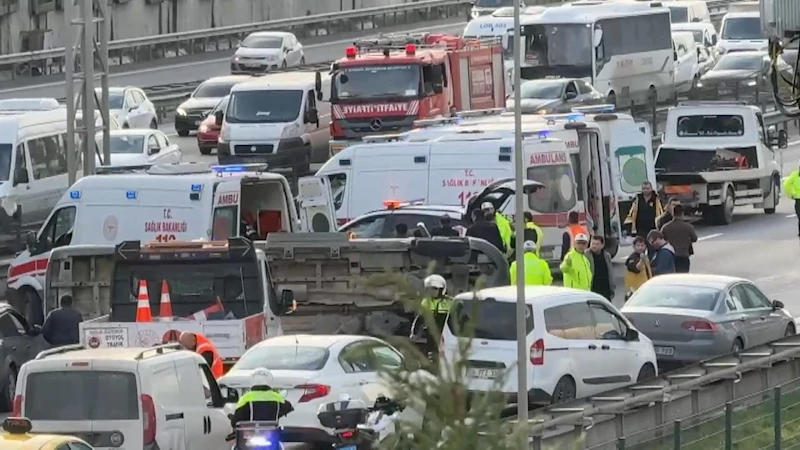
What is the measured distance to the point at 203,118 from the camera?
4953 cm

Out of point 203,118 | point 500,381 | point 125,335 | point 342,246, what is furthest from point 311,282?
point 203,118

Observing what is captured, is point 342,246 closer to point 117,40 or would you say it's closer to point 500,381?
point 500,381

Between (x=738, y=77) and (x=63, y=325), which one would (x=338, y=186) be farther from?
(x=738, y=77)

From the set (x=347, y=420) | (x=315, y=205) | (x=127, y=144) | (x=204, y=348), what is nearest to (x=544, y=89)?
(x=127, y=144)

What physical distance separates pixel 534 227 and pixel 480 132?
3902mm

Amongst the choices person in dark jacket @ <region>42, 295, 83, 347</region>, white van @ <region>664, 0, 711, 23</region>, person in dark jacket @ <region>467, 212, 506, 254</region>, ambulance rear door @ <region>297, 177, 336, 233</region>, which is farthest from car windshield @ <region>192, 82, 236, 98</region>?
person in dark jacket @ <region>42, 295, 83, 347</region>

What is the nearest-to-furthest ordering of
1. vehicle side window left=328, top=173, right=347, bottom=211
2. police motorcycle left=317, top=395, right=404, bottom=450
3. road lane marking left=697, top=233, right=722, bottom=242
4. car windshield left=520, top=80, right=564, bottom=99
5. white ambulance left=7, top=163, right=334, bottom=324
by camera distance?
police motorcycle left=317, top=395, right=404, bottom=450, white ambulance left=7, top=163, right=334, bottom=324, vehicle side window left=328, top=173, right=347, bottom=211, road lane marking left=697, top=233, right=722, bottom=242, car windshield left=520, top=80, right=564, bottom=99

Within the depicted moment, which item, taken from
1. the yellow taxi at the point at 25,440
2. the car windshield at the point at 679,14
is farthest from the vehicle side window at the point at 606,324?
the car windshield at the point at 679,14

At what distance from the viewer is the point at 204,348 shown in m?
18.9

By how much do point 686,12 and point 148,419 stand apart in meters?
52.8

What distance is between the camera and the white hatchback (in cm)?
1942

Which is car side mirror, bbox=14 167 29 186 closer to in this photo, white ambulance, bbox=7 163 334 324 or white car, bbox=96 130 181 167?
white car, bbox=96 130 181 167

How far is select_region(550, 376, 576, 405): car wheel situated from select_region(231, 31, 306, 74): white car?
3828cm

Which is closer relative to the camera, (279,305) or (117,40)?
(279,305)
